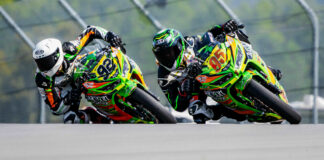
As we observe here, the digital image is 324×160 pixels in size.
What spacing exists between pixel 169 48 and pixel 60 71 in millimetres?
1338

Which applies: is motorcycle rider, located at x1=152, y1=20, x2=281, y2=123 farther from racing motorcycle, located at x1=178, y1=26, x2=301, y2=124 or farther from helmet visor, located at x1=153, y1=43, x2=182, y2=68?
racing motorcycle, located at x1=178, y1=26, x2=301, y2=124

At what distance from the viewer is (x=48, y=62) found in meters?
6.07

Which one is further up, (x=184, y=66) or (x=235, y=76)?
(x=184, y=66)

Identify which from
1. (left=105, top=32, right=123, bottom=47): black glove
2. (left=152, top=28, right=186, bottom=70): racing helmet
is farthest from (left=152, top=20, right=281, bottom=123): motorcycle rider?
(left=105, top=32, right=123, bottom=47): black glove

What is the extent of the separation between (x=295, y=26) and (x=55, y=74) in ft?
13.3

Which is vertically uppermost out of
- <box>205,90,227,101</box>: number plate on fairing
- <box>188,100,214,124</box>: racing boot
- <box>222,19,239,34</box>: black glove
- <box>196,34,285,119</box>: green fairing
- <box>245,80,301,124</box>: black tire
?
<box>222,19,239,34</box>: black glove

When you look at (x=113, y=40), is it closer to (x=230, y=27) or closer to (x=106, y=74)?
(x=106, y=74)

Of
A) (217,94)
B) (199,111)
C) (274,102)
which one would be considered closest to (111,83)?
(199,111)

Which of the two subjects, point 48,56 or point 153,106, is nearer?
point 48,56

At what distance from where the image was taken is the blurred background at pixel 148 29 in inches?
340

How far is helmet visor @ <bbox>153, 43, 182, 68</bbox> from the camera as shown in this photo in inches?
227

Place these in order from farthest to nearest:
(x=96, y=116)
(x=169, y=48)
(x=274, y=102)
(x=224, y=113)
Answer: (x=96, y=116)
(x=224, y=113)
(x=169, y=48)
(x=274, y=102)
